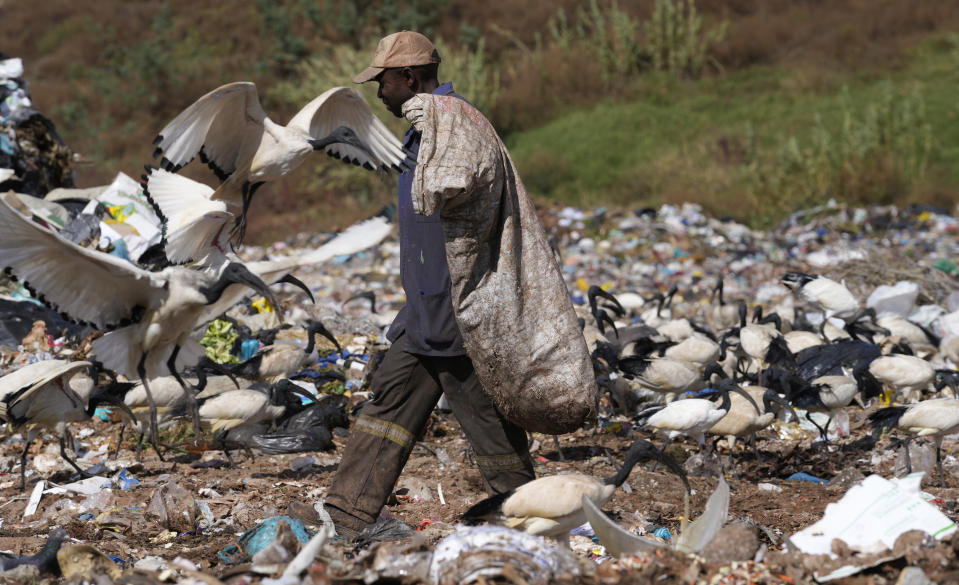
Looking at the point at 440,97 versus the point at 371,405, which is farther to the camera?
the point at 371,405

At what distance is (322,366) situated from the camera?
7527mm

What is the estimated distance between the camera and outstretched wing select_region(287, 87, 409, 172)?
5.02m

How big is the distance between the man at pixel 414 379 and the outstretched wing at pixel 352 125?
1160 millimetres

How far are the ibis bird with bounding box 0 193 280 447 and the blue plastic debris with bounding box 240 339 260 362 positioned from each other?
1.85 meters

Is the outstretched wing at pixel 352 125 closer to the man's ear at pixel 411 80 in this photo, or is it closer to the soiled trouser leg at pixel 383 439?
the man's ear at pixel 411 80

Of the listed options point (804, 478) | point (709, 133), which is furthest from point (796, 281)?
point (709, 133)

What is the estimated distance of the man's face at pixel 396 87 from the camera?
12.1 ft

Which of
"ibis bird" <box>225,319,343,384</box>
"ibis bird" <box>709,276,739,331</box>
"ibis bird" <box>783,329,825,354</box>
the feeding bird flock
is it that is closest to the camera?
the feeding bird flock

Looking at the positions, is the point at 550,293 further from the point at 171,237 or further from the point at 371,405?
the point at 171,237

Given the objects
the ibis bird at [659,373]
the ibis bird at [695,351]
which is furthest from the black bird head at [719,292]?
the ibis bird at [659,373]

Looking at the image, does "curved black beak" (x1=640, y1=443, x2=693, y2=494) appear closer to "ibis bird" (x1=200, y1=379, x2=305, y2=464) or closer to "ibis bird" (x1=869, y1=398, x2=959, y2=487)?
"ibis bird" (x1=869, y1=398, x2=959, y2=487)

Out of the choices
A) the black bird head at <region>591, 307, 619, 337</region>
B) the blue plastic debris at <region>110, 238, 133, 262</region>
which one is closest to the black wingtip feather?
the black bird head at <region>591, 307, 619, 337</region>

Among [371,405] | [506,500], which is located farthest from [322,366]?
[506,500]

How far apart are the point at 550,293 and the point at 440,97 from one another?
0.83m
